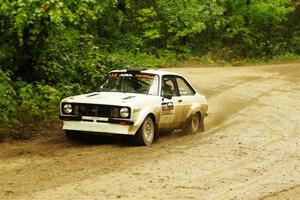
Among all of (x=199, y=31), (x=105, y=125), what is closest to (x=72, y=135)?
(x=105, y=125)

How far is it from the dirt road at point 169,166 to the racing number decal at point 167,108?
63 centimetres

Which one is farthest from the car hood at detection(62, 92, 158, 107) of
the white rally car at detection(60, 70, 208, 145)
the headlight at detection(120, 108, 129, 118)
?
the headlight at detection(120, 108, 129, 118)

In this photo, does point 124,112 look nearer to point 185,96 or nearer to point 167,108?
point 167,108

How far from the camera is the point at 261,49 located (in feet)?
133

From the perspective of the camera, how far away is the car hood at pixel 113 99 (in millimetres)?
11534

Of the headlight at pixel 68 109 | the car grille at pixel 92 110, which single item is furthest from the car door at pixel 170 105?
the headlight at pixel 68 109

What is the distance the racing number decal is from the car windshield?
1.07 ft

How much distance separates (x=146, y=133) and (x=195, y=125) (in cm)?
280

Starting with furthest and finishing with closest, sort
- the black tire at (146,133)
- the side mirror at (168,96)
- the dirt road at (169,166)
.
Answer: the side mirror at (168,96) → the black tire at (146,133) → the dirt road at (169,166)

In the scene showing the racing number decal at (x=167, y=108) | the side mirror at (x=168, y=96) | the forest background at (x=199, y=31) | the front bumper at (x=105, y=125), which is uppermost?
the forest background at (x=199, y=31)

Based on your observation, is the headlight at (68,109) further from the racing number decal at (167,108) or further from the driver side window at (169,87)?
the driver side window at (169,87)

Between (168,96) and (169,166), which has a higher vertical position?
(168,96)

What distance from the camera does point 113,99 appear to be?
1177cm

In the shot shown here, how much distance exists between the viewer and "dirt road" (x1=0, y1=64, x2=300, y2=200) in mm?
7871
